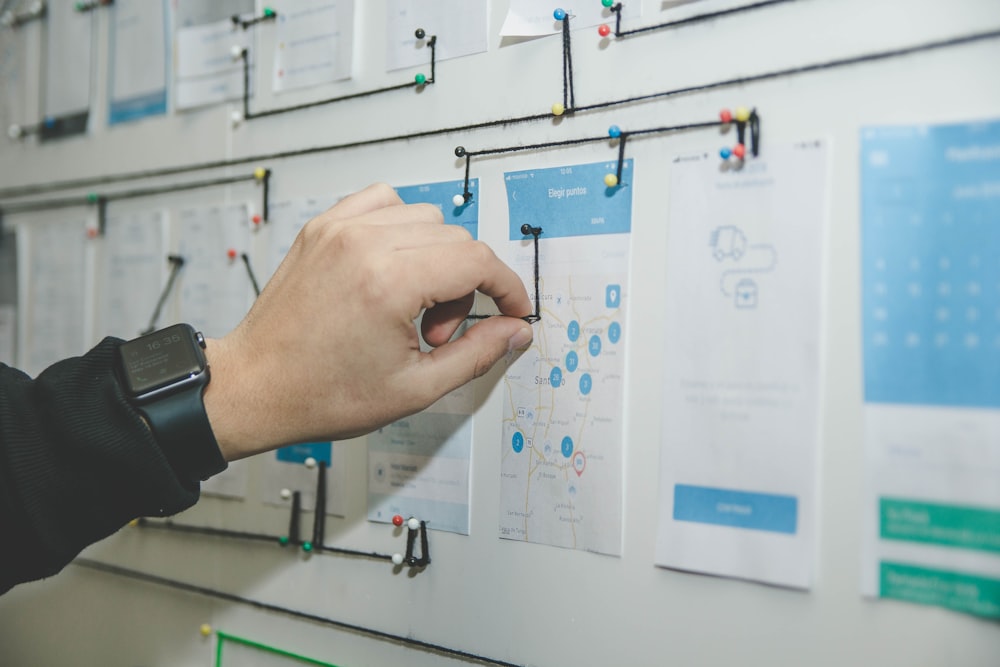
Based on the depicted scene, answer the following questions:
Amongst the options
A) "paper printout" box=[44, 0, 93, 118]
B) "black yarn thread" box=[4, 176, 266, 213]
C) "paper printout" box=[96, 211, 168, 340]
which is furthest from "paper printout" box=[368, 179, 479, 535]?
"paper printout" box=[44, 0, 93, 118]

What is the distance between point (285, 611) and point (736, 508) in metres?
0.63

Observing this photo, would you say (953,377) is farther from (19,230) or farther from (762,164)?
(19,230)

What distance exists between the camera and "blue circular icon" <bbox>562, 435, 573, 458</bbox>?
2.61 ft

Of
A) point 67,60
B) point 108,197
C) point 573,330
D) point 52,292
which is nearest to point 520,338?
point 573,330

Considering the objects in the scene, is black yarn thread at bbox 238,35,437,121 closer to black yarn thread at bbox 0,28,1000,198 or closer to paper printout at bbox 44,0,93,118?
black yarn thread at bbox 0,28,1000,198

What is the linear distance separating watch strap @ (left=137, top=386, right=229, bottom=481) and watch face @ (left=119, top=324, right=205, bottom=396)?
0.02 meters

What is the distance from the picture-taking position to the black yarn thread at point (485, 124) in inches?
24.7

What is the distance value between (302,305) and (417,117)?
1.04 feet

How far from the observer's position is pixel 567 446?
80 cm

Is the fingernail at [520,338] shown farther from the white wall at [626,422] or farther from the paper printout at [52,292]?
the paper printout at [52,292]

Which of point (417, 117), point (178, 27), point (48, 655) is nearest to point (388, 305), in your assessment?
point (417, 117)

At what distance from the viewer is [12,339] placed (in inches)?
54.3

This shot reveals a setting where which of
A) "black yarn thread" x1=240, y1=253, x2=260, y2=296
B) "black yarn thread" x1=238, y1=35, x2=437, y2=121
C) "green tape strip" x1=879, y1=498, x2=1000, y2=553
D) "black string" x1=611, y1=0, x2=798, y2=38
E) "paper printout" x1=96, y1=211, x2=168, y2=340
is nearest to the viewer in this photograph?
"green tape strip" x1=879, y1=498, x2=1000, y2=553

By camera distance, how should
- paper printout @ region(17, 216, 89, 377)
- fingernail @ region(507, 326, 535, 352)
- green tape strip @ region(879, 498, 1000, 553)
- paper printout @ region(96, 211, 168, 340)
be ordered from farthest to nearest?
1. paper printout @ region(17, 216, 89, 377)
2. paper printout @ region(96, 211, 168, 340)
3. fingernail @ region(507, 326, 535, 352)
4. green tape strip @ region(879, 498, 1000, 553)
